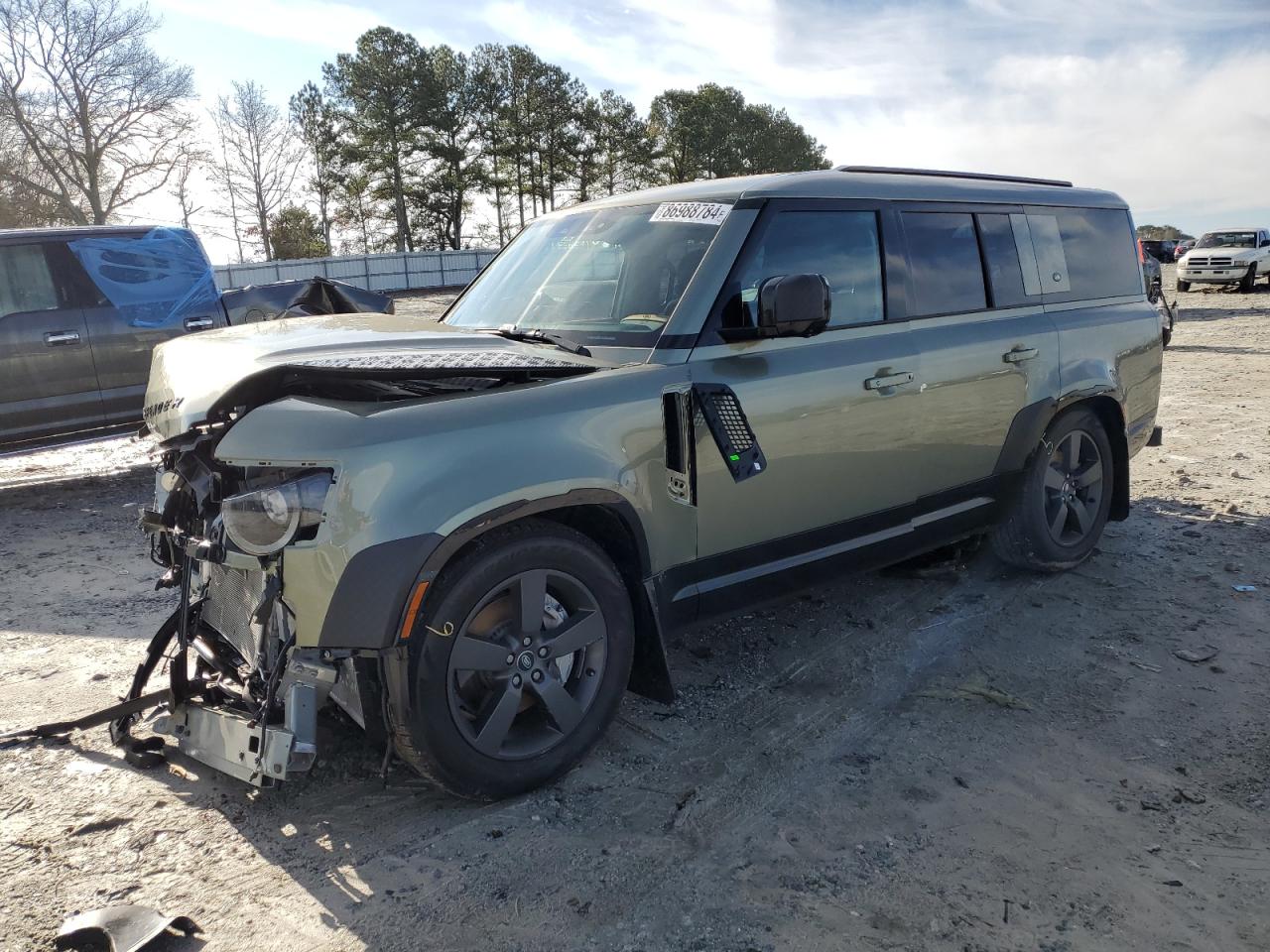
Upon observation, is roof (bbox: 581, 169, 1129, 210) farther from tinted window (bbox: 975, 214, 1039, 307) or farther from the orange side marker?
the orange side marker

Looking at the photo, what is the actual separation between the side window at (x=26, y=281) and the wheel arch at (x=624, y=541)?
6331 millimetres

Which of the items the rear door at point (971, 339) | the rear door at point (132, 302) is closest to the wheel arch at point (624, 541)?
the rear door at point (971, 339)

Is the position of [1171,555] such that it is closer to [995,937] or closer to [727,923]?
[995,937]

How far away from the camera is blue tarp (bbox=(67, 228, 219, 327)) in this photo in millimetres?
7703

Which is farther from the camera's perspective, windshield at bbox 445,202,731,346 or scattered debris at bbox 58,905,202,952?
windshield at bbox 445,202,731,346

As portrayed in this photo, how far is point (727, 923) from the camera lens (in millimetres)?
2525

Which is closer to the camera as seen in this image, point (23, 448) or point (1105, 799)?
point (1105, 799)

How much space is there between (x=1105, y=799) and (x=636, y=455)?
1.91 metres

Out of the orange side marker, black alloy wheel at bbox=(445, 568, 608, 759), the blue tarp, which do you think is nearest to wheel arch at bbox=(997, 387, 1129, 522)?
black alloy wheel at bbox=(445, 568, 608, 759)

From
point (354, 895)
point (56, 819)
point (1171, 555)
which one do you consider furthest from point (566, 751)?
point (1171, 555)

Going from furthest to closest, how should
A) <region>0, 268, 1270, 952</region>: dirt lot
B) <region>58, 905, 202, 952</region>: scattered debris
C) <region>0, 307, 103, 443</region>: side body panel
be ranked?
1. <region>0, 307, 103, 443</region>: side body panel
2. <region>0, 268, 1270, 952</region>: dirt lot
3. <region>58, 905, 202, 952</region>: scattered debris

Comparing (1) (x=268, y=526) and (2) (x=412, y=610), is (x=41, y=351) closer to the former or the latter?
(1) (x=268, y=526)

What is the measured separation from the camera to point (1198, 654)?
4227mm

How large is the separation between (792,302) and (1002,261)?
1.91m
